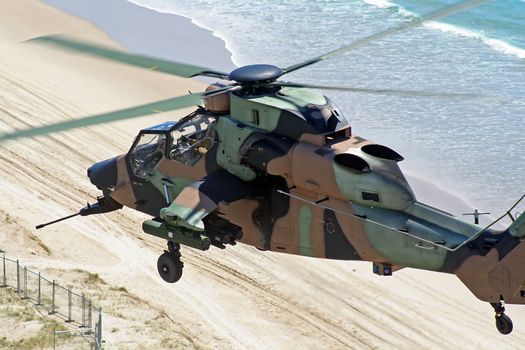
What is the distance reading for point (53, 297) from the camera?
18281 mm

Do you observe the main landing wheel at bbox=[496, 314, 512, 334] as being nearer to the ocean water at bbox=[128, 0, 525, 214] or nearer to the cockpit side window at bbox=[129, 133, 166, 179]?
the ocean water at bbox=[128, 0, 525, 214]

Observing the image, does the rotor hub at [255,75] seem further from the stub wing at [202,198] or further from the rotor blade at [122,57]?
the stub wing at [202,198]

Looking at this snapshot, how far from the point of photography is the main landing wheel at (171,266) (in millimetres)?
18047

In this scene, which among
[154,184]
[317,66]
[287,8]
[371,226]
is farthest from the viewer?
[287,8]

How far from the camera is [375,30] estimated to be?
42312 millimetres

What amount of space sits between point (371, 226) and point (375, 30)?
88.2 ft

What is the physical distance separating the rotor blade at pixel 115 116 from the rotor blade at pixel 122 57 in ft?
1.94

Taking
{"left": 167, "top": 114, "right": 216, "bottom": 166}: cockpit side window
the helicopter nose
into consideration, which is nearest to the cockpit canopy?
{"left": 167, "top": 114, "right": 216, "bottom": 166}: cockpit side window

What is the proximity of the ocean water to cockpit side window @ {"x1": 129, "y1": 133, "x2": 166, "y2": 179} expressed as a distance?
246 inches

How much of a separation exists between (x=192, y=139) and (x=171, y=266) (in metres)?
2.15

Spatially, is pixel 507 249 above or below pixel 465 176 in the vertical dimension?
above

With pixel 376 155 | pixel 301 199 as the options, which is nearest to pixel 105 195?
pixel 301 199

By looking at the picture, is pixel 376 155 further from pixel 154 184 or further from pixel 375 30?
pixel 375 30

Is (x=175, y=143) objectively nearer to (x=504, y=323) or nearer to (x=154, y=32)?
(x=504, y=323)
